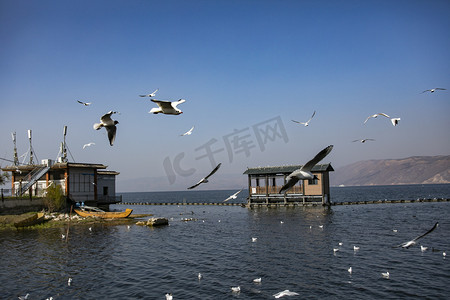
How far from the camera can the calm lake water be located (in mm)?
17344

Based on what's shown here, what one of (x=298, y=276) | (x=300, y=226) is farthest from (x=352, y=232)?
(x=298, y=276)

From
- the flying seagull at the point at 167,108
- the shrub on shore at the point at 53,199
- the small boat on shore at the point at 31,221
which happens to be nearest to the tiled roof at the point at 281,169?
the shrub on shore at the point at 53,199

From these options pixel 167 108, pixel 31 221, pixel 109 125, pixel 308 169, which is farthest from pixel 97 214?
pixel 308 169

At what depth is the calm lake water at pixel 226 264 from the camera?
1734 centimetres

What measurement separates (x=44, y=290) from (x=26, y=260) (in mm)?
8013

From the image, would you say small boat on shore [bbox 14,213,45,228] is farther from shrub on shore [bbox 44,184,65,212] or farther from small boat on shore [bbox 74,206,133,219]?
small boat on shore [bbox 74,206,133,219]

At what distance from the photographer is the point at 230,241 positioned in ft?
101

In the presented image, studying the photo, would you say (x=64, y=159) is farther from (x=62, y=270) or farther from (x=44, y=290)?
(x=44, y=290)

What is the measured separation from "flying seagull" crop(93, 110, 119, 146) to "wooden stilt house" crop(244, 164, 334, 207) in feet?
157

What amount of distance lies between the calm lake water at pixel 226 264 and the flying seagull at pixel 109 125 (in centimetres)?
885

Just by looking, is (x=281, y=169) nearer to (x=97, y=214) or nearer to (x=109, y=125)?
(x=97, y=214)

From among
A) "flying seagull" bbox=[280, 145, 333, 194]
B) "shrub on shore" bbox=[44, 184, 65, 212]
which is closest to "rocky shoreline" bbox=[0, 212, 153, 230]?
"shrub on shore" bbox=[44, 184, 65, 212]

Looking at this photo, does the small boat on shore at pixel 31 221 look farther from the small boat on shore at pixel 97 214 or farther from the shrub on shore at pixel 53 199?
the small boat on shore at pixel 97 214

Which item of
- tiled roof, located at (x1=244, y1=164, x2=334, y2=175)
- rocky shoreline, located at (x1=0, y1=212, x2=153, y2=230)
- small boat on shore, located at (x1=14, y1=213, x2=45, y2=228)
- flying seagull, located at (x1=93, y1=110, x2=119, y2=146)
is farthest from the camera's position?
tiled roof, located at (x1=244, y1=164, x2=334, y2=175)
